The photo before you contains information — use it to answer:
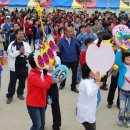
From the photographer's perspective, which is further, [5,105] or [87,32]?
[87,32]

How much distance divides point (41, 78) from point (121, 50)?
1.95 m

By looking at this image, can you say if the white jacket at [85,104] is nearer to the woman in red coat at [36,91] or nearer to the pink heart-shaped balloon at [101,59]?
the pink heart-shaped balloon at [101,59]

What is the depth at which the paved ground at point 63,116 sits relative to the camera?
19.3 feet

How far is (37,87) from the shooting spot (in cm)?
468

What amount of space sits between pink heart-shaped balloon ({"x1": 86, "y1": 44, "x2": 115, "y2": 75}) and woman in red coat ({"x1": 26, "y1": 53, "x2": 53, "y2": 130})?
2.48 feet

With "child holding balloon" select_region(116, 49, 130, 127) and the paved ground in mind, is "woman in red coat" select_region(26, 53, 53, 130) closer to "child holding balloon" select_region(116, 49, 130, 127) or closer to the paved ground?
the paved ground

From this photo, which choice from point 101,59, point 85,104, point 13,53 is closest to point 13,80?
point 13,53

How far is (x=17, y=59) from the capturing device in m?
6.89

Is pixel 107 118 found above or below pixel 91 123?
below

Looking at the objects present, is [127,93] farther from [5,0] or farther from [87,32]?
[5,0]

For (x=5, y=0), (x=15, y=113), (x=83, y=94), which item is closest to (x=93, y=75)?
(x=83, y=94)

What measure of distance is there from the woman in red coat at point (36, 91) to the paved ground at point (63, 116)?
101cm

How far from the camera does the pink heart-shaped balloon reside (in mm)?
3994

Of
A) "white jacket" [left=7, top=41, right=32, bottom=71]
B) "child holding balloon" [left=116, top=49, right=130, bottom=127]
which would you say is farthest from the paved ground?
"white jacket" [left=7, top=41, right=32, bottom=71]
